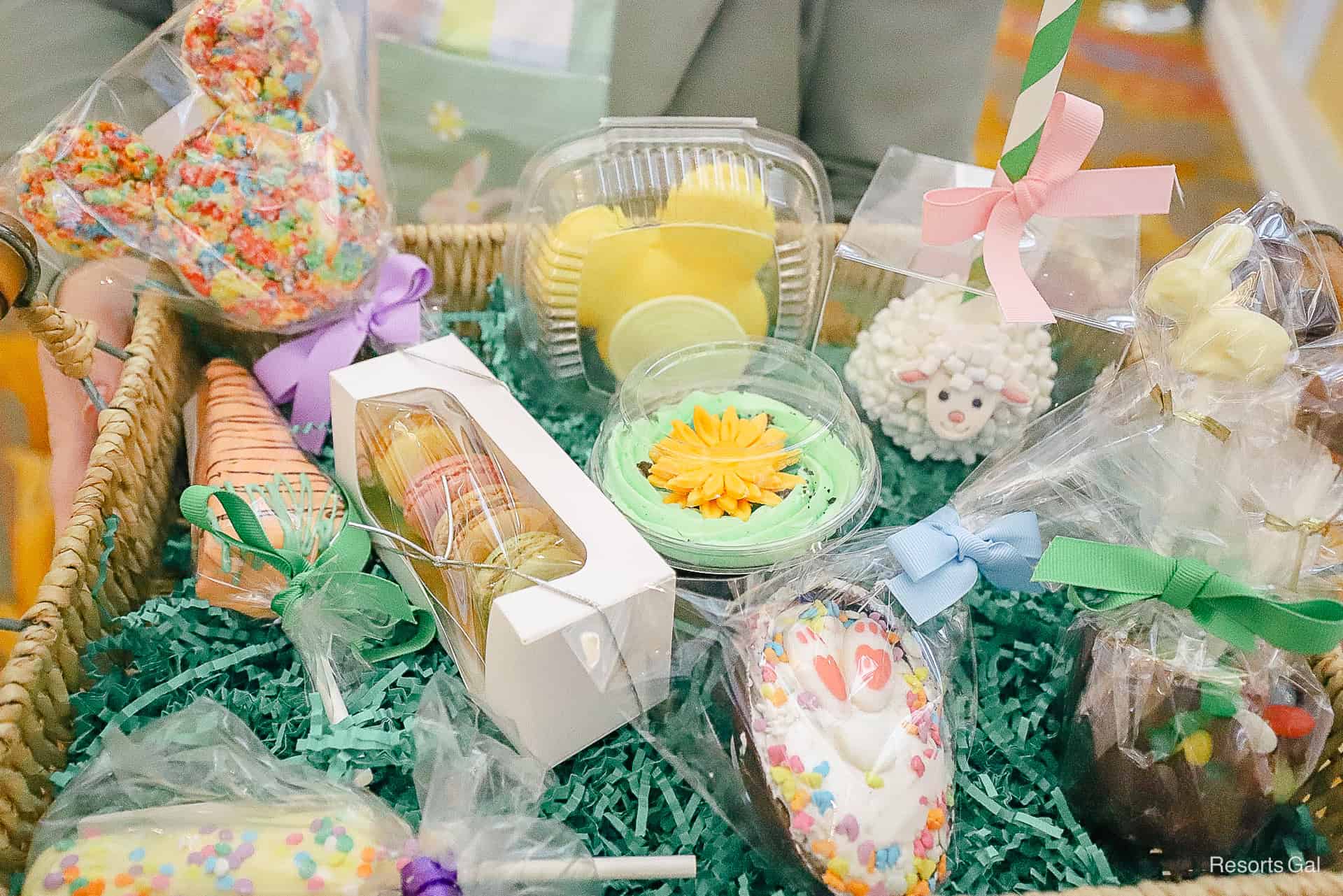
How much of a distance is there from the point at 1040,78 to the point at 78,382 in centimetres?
105

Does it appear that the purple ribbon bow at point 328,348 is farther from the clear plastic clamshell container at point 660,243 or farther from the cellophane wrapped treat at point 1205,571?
the cellophane wrapped treat at point 1205,571

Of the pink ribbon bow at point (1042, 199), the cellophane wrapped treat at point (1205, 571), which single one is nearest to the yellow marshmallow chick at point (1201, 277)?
the cellophane wrapped treat at point (1205, 571)

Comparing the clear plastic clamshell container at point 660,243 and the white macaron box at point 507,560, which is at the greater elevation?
the clear plastic clamshell container at point 660,243

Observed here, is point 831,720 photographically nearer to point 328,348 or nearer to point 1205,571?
point 1205,571

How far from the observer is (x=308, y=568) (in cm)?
87

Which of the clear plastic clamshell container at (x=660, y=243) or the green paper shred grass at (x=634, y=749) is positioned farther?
the clear plastic clamshell container at (x=660, y=243)

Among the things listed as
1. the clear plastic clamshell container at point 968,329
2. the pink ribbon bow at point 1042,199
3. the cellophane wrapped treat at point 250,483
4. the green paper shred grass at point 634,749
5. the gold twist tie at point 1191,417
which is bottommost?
the green paper shred grass at point 634,749

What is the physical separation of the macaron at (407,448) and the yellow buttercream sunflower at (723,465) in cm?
21

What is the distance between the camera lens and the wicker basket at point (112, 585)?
70cm

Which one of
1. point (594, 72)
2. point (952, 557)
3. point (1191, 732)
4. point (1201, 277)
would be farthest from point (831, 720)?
point (594, 72)

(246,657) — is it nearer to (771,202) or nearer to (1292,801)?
(771,202)

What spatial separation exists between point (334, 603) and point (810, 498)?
1.52 ft

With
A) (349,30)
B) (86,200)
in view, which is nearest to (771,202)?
(349,30)

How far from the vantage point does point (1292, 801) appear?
32.0 inches
